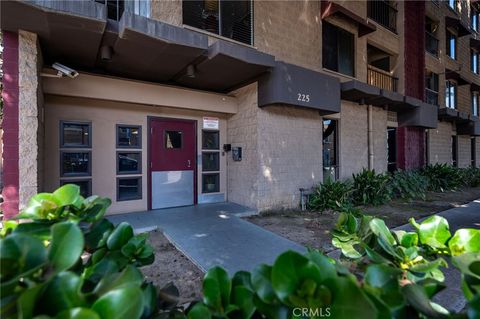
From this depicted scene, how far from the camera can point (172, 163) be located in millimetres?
6574

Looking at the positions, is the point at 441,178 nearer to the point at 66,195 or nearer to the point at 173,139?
the point at 173,139

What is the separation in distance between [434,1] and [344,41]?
827 cm

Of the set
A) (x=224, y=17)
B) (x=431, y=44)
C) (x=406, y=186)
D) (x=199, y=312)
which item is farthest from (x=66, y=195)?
(x=431, y=44)

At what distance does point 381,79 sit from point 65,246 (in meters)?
12.1

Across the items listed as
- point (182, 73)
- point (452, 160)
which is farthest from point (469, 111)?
point (182, 73)

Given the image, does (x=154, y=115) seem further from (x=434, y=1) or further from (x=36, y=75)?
(x=434, y=1)

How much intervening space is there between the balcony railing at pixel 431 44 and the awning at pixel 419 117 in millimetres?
3941

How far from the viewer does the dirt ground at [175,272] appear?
3.04 m

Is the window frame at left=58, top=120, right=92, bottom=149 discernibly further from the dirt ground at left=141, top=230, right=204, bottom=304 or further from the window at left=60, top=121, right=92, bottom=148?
the dirt ground at left=141, top=230, right=204, bottom=304

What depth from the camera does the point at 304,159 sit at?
24.0 ft

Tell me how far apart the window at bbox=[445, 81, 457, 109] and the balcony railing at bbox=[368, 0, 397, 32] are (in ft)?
19.8

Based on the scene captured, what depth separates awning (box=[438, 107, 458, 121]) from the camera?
12.2 meters

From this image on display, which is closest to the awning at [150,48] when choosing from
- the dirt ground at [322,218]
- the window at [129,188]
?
the window at [129,188]

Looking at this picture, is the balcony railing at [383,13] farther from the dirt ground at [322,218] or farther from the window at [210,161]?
the window at [210,161]
